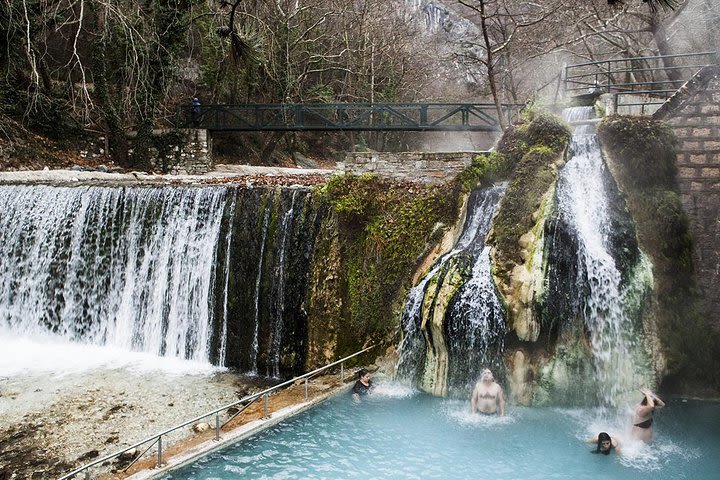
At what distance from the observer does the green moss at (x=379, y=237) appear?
9.19 m

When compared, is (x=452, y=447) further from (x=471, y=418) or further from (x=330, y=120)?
(x=330, y=120)

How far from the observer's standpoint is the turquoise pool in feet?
19.4

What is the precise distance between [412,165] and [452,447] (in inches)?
198

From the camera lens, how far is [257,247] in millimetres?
9789

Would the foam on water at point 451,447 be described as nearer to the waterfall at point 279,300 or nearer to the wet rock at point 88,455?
the wet rock at point 88,455

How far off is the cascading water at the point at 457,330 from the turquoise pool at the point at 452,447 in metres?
0.48

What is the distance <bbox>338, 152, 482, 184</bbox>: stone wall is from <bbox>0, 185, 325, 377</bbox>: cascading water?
1.19 m

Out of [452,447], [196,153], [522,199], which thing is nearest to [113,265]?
[196,153]

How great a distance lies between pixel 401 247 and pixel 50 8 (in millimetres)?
11233

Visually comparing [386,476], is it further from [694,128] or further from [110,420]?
[694,128]

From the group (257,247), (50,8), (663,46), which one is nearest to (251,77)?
(50,8)

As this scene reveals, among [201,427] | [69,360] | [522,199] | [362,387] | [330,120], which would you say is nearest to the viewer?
[201,427]

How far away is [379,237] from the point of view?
374 inches

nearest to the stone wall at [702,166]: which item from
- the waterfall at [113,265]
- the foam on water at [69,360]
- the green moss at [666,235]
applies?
the green moss at [666,235]
